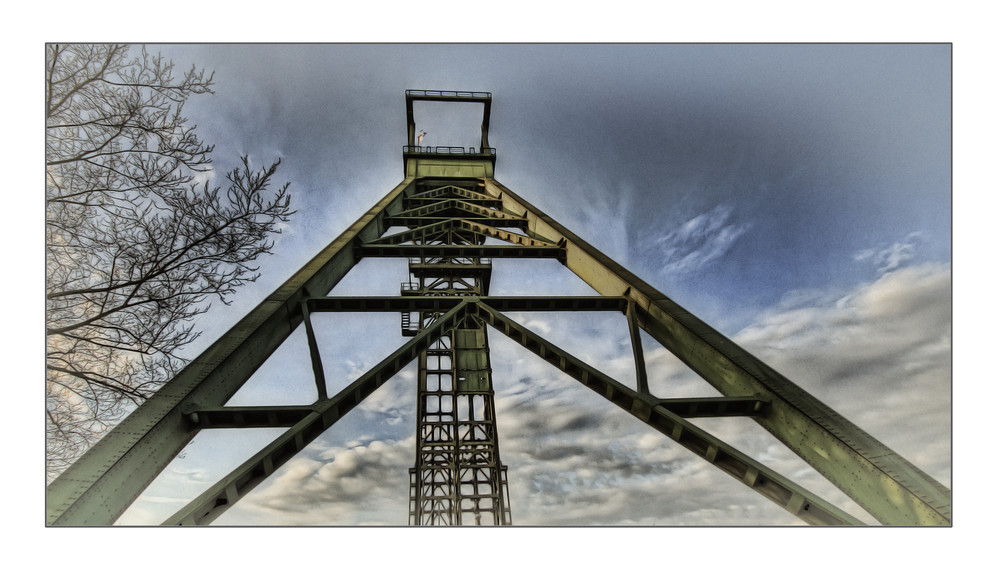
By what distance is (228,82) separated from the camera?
7.30 meters

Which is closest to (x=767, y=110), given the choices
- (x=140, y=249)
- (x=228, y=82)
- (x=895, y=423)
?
(x=895, y=423)

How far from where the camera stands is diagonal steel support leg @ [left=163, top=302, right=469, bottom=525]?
4.19 m

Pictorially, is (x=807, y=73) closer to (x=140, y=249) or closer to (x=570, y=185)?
(x=570, y=185)

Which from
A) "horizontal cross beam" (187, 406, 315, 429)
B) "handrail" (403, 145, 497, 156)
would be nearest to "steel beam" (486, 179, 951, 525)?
"horizontal cross beam" (187, 406, 315, 429)

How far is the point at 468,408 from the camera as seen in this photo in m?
8.65

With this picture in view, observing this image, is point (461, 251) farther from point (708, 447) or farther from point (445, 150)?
point (445, 150)

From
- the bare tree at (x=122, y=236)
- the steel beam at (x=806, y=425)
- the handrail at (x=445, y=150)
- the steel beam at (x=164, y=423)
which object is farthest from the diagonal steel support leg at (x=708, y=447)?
the handrail at (x=445, y=150)

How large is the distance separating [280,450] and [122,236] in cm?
305

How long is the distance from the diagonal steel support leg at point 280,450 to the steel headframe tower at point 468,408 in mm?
11

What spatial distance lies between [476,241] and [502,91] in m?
3.11

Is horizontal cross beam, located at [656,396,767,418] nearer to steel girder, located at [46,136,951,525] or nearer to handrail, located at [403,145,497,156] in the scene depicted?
steel girder, located at [46,136,951,525]

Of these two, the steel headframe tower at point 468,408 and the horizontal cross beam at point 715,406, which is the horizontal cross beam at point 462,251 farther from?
the horizontal cross beam at point 715,406

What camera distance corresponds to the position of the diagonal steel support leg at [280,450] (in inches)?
165

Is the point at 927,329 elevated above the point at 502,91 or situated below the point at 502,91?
below
